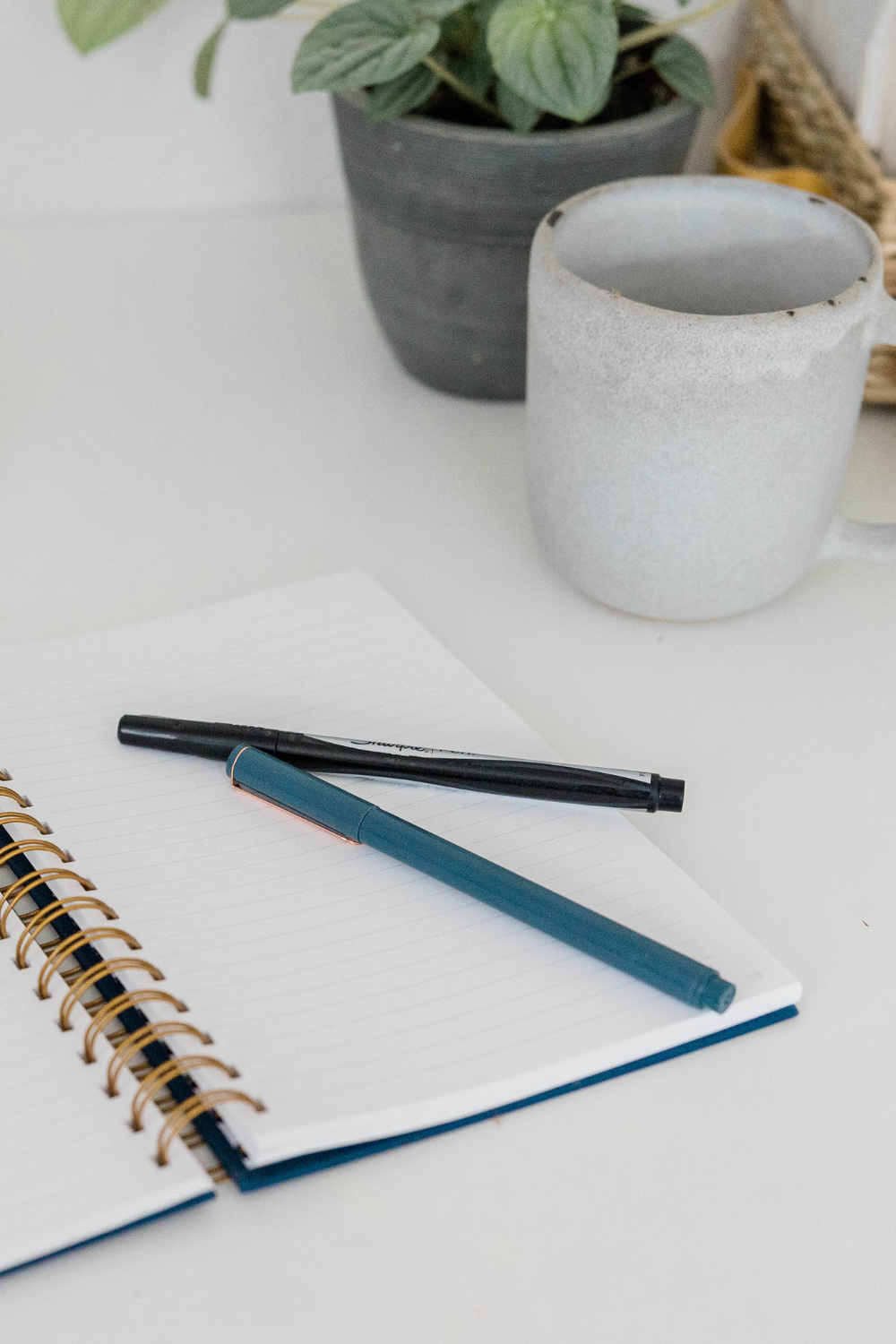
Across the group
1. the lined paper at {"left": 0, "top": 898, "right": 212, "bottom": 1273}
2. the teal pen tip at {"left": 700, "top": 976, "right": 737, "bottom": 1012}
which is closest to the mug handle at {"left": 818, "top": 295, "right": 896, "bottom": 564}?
the teal pen tip at {"left": 700, "top": 976, "right": 737, "bottom": 1012}

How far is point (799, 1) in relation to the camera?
764 mm

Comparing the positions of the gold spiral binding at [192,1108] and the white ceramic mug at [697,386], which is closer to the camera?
the gold spiral binding at [192,1108]

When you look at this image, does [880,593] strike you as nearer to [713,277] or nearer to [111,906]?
[713,277]

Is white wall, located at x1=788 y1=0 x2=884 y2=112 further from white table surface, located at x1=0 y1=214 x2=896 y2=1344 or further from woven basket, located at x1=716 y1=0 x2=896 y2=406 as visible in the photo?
white table surface, located at x1=0 y1=214 x2=896 y2=1344

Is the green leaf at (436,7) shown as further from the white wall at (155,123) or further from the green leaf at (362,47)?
the white wall at (155,123)

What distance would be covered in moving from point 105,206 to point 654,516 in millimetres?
569

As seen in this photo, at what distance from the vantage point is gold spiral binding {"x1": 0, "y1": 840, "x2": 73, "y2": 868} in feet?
1.29

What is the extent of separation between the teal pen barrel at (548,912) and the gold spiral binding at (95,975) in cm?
8

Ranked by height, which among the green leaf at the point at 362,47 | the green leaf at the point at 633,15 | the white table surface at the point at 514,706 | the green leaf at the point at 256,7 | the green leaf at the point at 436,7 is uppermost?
the green leaf at the point at 256,7

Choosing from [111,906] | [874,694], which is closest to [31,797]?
[111,906]

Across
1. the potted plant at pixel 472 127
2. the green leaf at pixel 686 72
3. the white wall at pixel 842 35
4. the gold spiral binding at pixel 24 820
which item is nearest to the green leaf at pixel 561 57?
the potted plant at pixel 472 127

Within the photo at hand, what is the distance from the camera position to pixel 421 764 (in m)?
0.43

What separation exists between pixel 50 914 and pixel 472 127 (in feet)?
1.42

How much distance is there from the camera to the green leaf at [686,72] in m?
0.61
